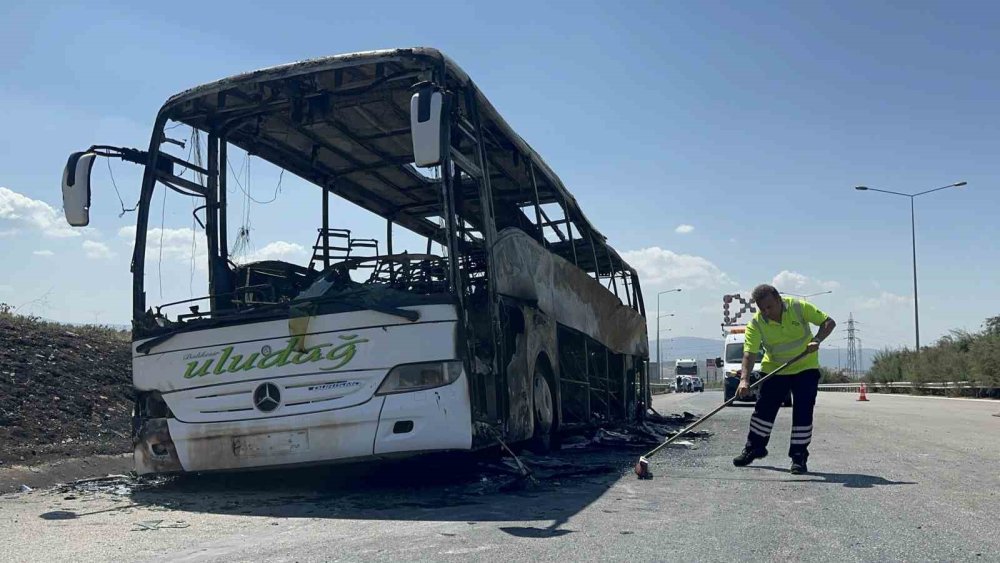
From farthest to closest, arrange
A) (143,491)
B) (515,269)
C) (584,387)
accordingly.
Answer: (584,387) → (515,269) → (143,491)

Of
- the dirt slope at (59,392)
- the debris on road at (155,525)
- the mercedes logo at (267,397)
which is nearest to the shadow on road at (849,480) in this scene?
the mercedes logo at (267,397)

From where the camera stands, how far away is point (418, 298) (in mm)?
6336

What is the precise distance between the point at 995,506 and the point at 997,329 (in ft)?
99.3

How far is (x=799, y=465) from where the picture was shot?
24.2ft

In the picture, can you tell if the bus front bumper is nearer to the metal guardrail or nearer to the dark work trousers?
the dark work trousers

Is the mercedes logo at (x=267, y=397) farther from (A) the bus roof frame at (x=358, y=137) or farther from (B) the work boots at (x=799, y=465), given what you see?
(B) the work boots at (x=799, y=465)

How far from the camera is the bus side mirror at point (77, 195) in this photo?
6.94 meters

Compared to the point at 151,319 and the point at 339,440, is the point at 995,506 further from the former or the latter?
the point at 151,319

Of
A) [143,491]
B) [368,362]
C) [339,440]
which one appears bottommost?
[143,491]

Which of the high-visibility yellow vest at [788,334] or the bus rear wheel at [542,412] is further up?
the high-visibility yellow vest at [788,334]

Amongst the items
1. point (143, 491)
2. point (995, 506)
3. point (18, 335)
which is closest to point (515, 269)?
point (143, 491)

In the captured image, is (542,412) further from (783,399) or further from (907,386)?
(907,386)

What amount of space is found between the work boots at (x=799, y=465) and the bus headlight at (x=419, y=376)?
2999 millimetres

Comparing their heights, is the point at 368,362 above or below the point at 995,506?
above
